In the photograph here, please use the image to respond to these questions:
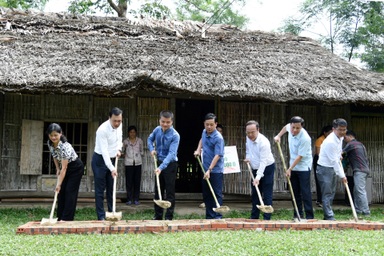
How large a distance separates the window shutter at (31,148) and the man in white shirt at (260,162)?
4.39m

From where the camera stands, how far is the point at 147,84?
8.30m

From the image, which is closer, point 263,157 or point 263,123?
point 263,157

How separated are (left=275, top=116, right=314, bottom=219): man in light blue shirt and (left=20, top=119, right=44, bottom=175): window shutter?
16.5 ft

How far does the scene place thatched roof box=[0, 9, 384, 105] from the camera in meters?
8.20

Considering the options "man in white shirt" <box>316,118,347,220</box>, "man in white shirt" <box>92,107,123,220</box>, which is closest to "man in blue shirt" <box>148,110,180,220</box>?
"man in white shirt" <box>92,107,123,220</box>

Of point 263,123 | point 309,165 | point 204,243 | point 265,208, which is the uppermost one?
point 263,123

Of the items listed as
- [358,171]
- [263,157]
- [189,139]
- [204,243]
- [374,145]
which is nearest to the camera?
[204,243]

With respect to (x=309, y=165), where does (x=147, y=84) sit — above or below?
above

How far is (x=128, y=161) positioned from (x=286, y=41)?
536 centimetres

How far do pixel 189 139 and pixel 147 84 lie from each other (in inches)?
180

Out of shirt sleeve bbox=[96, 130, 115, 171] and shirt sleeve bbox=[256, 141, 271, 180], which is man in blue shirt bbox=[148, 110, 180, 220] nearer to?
shirt sleeve bbox=[96, 130, 115, 171]

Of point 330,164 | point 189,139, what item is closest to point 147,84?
point 330,164

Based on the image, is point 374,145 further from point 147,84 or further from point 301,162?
point 147,84

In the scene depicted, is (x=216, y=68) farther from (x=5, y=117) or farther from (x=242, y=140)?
(x=5, y=117)
